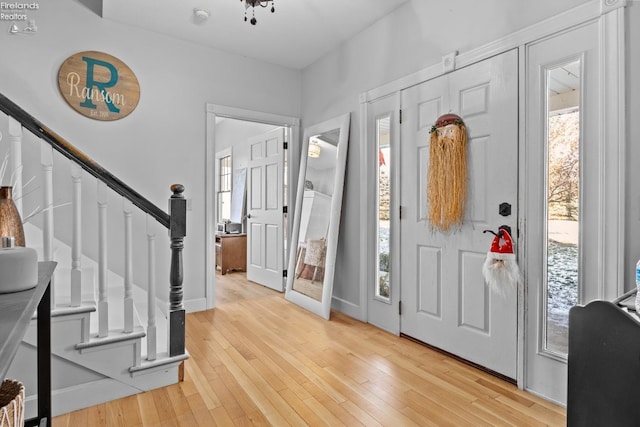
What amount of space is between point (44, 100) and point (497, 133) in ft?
11.3

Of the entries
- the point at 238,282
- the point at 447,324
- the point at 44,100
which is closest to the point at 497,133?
the point at 447,324

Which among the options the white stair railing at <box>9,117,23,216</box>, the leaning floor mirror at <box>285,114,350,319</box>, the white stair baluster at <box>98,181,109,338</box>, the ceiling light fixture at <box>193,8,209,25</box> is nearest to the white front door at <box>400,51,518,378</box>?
the leaning floor mirror at <box>285,114,350,319</box>

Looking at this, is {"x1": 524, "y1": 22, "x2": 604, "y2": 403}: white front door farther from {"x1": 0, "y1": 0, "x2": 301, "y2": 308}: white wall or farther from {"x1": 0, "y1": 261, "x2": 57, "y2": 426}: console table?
{"x1": 0, "y1": 0, "x2": 301, "y2": 308}: white wall

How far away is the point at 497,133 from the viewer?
2.17 meters

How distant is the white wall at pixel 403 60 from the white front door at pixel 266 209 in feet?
2.16

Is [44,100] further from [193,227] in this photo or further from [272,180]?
[272,180]

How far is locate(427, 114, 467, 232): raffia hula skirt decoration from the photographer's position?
235cm

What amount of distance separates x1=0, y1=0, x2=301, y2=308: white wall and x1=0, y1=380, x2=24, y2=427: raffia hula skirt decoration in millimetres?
2446

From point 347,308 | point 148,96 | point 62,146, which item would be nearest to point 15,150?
point 62,146

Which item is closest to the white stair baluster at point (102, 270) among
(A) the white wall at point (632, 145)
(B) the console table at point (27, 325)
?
(B) the console table at point (27, 325)

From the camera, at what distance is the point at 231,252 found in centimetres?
547

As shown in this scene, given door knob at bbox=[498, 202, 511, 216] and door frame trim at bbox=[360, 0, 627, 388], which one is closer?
door frame trim at bbox=[360, 0, 627, 388]

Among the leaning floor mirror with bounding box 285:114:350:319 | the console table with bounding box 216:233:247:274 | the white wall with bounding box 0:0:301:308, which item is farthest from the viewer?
the console table with bounding box 216:233:247:274

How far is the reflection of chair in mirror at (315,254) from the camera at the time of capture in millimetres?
3541
